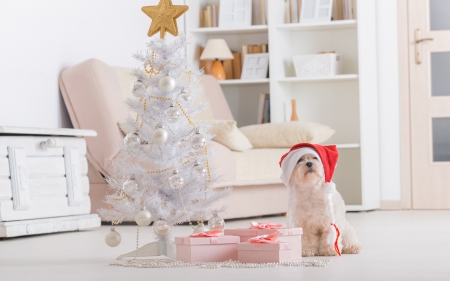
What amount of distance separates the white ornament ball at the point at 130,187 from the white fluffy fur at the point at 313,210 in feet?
1.70

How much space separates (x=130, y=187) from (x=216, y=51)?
9.29 feet

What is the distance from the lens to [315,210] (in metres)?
2.47

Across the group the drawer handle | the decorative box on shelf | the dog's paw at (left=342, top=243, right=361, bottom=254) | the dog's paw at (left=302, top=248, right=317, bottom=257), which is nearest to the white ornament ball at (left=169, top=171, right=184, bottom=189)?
the dog's paw at (left=302, top=248, right=317, bottom=257)

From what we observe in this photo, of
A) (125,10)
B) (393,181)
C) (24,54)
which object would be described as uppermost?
(125,10)

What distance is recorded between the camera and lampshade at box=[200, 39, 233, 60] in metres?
5.14

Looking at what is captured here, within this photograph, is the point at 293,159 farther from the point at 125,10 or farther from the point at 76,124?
the point at 125,10

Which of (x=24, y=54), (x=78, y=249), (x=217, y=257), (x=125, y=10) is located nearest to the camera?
(x=217, y=257)

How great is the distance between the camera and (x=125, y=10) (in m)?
4.73

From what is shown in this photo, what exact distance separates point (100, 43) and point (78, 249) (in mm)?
1902

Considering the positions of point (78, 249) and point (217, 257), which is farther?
point (78, 249)

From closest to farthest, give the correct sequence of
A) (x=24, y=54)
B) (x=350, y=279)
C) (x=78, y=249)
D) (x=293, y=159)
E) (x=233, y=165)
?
1. (x=350, y=279)
2. (x=293, y=159)
3. (x=78, y=249)
4. (x=24, y=54)
5. (x=233, y=165)

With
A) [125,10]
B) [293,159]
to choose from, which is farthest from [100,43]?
[293,159]

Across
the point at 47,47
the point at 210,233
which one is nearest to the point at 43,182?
the point at 47,47

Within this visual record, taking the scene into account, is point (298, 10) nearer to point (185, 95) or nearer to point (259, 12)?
point (259, 12)
